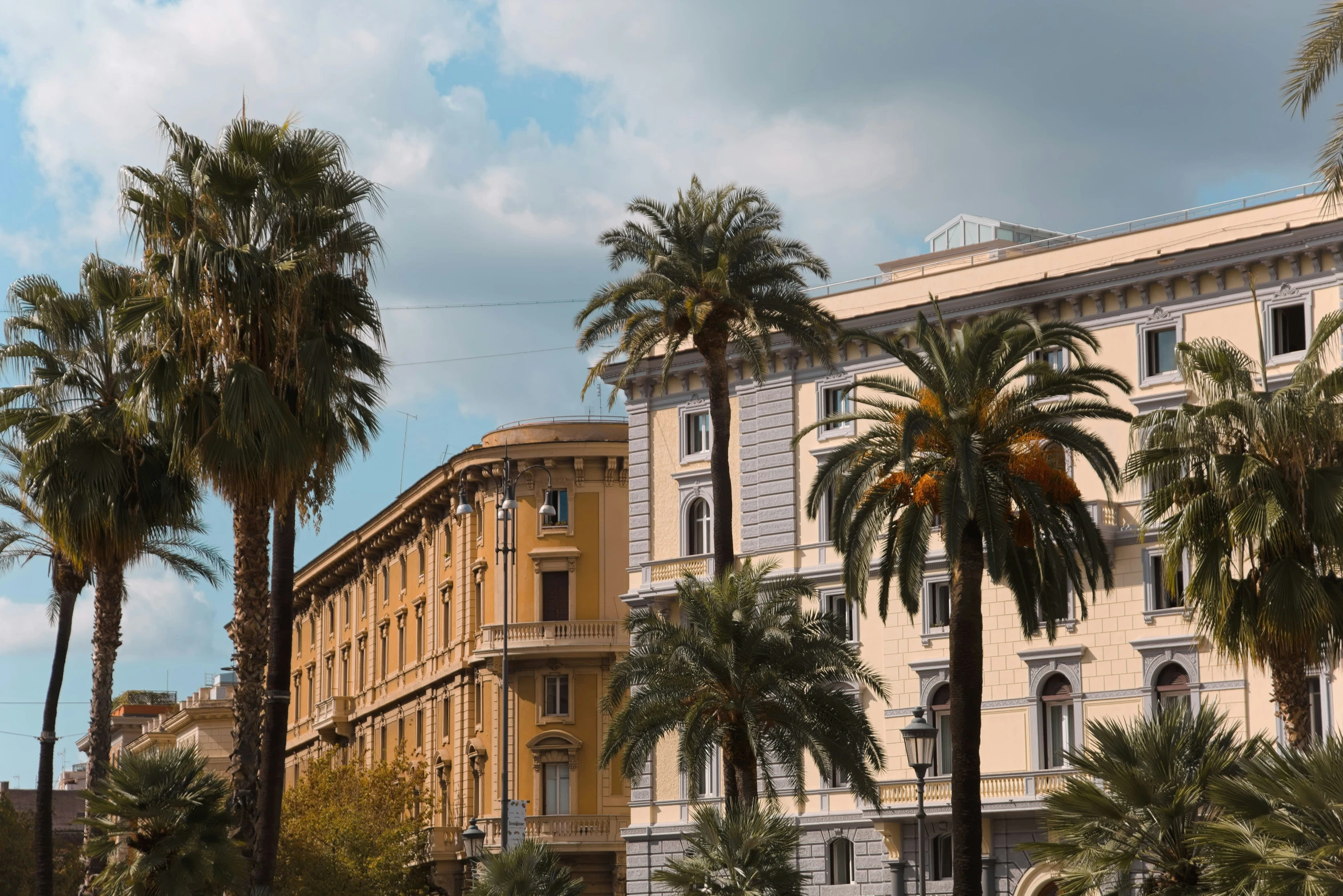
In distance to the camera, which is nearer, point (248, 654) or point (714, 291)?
point (248, 654)

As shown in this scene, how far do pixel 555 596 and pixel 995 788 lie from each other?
2191cm

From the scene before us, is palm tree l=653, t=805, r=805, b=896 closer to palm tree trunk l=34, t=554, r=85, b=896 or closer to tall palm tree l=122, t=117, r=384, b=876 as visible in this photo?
tall palm tree l=122, t=117, r=384, b=876

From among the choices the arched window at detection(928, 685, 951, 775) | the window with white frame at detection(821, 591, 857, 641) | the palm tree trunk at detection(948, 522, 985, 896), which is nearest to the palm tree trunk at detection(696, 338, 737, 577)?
the window with white frame at detection(821, 591, 857, 641)

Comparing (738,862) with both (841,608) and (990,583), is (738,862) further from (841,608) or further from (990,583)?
(841,608)

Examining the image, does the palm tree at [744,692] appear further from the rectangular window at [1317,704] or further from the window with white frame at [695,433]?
the window with white frame at [695,433]

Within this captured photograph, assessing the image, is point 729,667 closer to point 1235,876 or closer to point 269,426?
point 269,426

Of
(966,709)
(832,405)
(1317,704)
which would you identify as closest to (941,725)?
(832,405)

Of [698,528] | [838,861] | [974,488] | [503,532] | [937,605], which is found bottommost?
[838,861]

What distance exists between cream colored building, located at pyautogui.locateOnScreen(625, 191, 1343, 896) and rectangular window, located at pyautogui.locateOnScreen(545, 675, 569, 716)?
8863 millimetres

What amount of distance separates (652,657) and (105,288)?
12737 millimetres

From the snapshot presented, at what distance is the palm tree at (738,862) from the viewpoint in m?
29.7

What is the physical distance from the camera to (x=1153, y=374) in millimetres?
47938

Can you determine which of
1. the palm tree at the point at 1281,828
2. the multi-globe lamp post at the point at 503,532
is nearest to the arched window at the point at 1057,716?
the multi-globe lamp post at the point at 503,532

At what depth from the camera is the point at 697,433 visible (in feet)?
188
